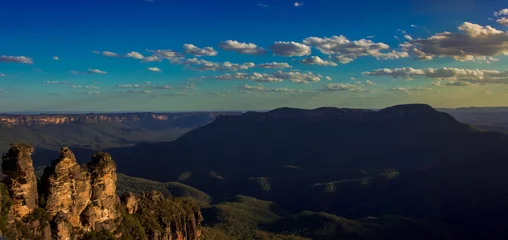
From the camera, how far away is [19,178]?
1905 inches

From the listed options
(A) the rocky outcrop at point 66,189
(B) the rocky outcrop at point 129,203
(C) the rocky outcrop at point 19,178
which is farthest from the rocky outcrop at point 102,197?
(C) the rocky outcrop at point 19,178

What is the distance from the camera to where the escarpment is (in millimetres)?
47969

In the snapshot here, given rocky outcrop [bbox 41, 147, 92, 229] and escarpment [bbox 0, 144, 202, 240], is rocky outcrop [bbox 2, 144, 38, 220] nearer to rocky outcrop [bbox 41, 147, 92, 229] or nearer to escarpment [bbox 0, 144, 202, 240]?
escarpment [bbox 0, 144, 202, 240]

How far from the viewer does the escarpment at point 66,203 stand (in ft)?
157

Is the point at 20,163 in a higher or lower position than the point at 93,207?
higher

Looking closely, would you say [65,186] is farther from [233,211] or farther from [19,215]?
[233,211]

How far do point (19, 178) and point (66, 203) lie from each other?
23.6 feet

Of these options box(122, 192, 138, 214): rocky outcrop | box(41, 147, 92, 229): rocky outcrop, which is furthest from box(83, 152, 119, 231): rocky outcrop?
box(122, 192, 138, 214): rocky outcrop

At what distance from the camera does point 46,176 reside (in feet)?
174

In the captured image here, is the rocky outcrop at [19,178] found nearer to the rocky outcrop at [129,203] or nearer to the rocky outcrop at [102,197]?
the rocky outcrop at [102,197]

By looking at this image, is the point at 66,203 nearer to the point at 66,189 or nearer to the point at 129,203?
the point at 66,189

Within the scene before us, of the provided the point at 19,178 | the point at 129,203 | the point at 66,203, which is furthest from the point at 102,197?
the point at 19,178

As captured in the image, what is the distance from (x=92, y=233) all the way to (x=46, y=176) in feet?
32.3

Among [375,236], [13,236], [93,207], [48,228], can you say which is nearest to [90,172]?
[93,207]
